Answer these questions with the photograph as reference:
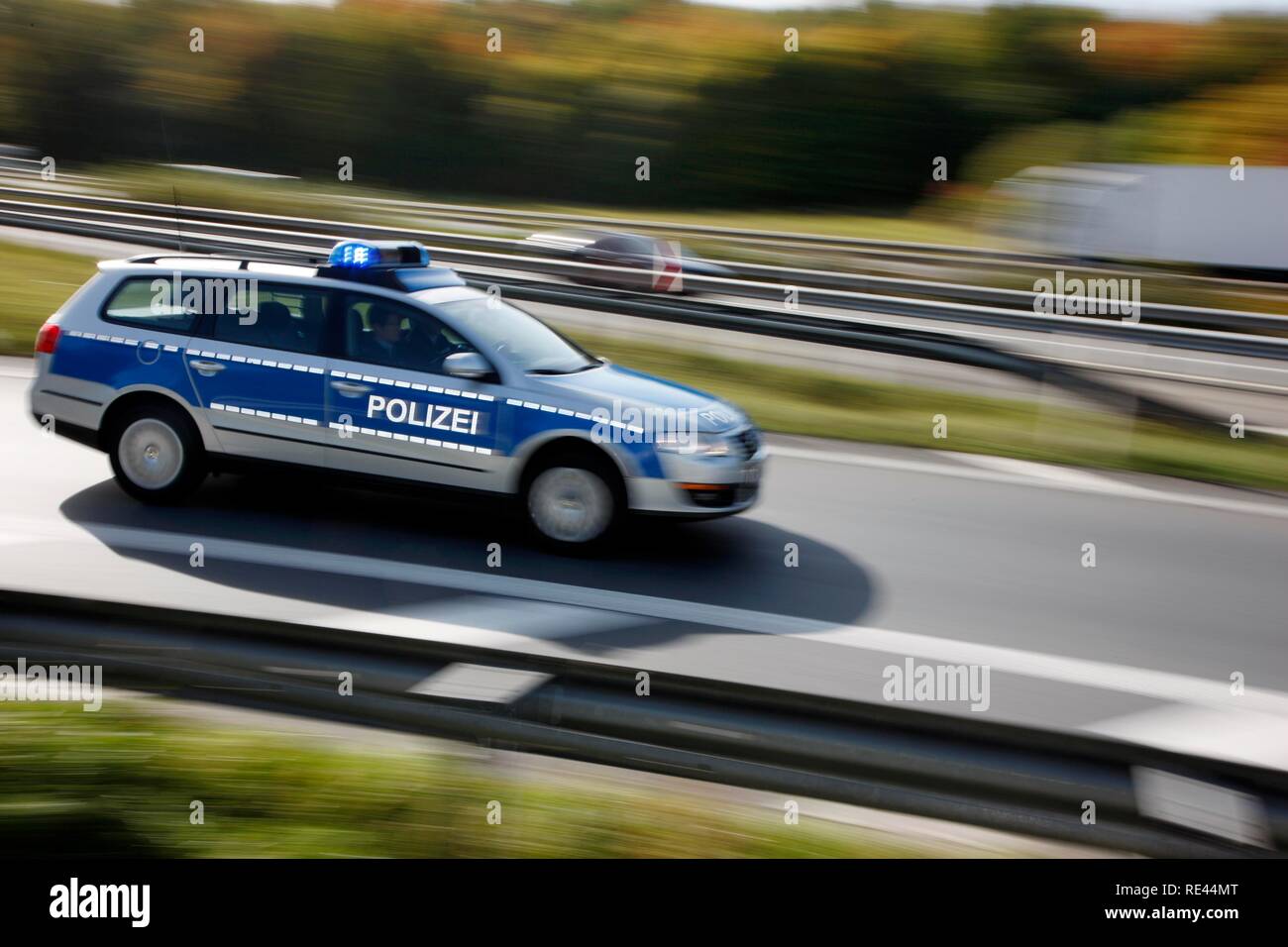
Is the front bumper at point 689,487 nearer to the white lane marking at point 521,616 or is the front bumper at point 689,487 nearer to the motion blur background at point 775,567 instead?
Result: the motion blur background at point 775,567

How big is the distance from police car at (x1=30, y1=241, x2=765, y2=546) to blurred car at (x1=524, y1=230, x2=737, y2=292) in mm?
8535

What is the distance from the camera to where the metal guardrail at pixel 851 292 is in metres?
12.2

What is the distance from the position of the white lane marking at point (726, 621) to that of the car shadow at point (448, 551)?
5 centimetres

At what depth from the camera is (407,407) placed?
7281 millimetres

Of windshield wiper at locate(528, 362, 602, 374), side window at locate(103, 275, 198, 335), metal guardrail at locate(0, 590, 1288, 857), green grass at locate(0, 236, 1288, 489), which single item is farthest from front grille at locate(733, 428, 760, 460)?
green grass at locate(0, 236, 1288, 489)

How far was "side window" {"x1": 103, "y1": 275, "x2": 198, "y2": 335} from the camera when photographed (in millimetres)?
7738

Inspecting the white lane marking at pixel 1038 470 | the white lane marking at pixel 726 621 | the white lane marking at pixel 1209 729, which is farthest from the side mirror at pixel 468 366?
the white lane marking at pixel 1038 470

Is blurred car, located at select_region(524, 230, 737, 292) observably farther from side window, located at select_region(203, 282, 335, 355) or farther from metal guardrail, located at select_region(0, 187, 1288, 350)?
side window, located at select_region(203, 282, 335, 355)

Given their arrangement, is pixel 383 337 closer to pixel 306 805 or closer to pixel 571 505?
pixel 571 505

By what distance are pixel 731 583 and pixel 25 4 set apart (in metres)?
44.9

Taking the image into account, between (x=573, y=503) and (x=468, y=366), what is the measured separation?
96 cm
